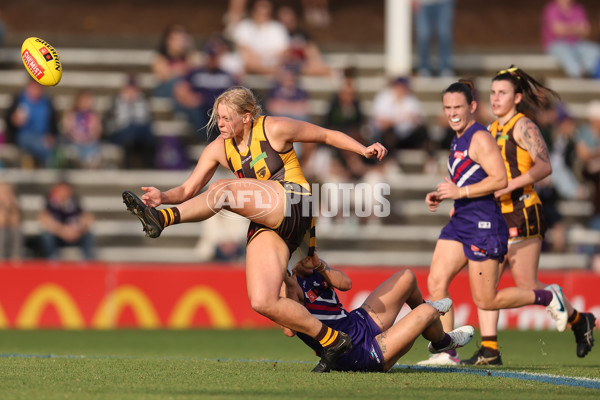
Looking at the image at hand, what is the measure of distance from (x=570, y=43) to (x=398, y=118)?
14.2ft

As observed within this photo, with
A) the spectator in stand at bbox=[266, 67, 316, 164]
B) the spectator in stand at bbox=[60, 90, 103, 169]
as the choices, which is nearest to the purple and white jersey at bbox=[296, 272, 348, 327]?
the spectator in stand at bbox=[266, 67, 316, 164]

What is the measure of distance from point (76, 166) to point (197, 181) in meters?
9.22

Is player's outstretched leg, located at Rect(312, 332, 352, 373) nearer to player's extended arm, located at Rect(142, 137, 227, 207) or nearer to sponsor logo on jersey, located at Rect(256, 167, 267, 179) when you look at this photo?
sponsor logo on jersey, located at Rect(256, 167, 267, 179)

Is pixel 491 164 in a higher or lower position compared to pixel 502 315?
higher

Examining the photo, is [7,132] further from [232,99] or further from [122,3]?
[232,99]

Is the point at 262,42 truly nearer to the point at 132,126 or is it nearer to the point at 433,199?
the point at 132,126

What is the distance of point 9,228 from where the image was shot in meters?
14.8

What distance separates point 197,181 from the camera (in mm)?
7707

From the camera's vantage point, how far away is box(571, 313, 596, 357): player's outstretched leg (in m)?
8.55

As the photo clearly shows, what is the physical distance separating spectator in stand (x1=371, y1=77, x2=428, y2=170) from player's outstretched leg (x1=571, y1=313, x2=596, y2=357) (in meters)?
8.01

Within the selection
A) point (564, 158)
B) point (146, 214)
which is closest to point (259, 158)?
point (146, 214)

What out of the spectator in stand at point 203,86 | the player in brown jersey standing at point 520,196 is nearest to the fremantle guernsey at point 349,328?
the player in brown jersey standing at point 520,196

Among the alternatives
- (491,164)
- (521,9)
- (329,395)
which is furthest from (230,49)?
(329,395)

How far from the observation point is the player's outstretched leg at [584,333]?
28.0ft
